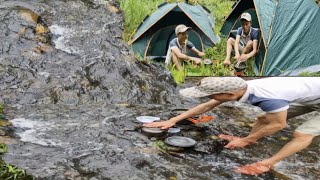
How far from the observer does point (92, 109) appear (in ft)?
18.6

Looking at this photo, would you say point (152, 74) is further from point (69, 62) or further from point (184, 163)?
Answer: point (184, 163)

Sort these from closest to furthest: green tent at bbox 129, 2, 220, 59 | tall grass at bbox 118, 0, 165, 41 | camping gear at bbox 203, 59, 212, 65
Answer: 1. camping gear at bbox 203, 59, 212, 65
2. green tent at bbox 129, 2, 220, 59
3. tall grass at bbox 118, 0, 165, 41

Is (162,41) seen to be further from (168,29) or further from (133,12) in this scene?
(133,12)

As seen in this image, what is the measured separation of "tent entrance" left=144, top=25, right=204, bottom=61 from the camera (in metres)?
8.76

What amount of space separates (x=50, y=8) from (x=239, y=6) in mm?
4283

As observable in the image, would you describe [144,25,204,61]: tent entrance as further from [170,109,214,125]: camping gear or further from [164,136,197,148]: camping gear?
[164,136,197,148]: camping gear

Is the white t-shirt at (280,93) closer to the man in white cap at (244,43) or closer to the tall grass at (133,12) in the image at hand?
the man in white cap at (244,43)

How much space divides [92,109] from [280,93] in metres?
2.81

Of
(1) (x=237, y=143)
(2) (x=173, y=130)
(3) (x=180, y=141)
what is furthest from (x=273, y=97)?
(2) (x=173, y=130)

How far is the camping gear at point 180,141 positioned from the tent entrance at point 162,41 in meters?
4.43

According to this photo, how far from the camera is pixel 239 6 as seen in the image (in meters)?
9.41

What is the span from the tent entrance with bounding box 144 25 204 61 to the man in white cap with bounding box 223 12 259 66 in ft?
2.40

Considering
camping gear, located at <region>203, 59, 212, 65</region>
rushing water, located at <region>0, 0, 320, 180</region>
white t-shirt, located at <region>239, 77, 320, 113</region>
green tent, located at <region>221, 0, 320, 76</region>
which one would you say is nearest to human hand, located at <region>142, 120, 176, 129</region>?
rushing water, located at <region>0, 0, 320, 180</region>

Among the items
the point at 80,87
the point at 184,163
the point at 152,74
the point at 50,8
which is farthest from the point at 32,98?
the point at 50,8
